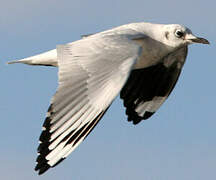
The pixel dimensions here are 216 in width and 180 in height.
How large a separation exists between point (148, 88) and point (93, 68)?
3.52 metres

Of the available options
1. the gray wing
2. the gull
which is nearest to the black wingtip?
the gull

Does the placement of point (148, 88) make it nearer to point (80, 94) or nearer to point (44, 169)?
point (80, 94)

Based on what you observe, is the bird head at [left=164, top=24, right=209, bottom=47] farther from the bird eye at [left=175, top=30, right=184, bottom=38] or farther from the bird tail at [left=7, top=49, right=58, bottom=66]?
the bird tail at [left=7, top=49, right=58, bottom=66]

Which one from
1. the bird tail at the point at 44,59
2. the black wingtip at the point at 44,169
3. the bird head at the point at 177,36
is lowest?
the black wingtip at the point at 44,169

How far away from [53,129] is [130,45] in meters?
1.90

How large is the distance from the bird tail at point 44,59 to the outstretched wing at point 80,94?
1449 millimetres

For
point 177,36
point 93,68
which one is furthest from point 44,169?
point 177,36

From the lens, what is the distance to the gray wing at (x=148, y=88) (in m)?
13.6

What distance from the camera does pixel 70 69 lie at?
33.7ft

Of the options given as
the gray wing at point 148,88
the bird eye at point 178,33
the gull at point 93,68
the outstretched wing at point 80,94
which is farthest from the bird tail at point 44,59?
the bird eye at point 178,33

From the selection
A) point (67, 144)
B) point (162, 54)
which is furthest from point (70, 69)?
point (162, 54)

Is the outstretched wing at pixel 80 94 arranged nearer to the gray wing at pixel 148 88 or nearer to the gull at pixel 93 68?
the gull at pixel 93 68

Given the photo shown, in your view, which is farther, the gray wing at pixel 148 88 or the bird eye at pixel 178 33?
the gray wing at pixel 148 88

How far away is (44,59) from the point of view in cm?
1238
